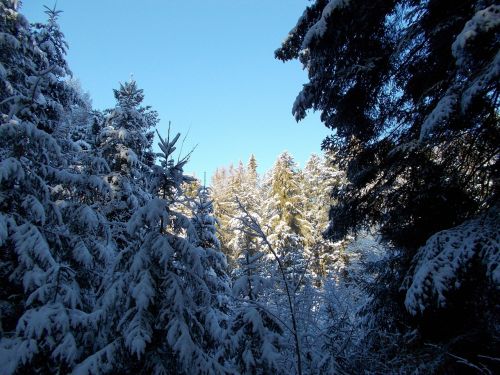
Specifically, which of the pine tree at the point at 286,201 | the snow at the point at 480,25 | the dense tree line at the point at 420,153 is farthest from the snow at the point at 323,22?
the pine tree at the point at 286,201

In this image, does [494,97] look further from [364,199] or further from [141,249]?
[141,249]

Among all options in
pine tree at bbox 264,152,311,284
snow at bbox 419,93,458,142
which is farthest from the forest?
pine tree at bbox 264,152,311,284

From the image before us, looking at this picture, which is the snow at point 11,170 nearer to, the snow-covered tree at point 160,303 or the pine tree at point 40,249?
the pine tree at point 40,249

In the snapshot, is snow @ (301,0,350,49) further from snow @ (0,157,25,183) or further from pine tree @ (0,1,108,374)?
snow @ (0,157,25,183)

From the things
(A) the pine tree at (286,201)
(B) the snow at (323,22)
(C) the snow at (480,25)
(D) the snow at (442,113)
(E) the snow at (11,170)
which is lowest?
(D) the snow at (442,113)

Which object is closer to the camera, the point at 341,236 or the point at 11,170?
the point at 11,170

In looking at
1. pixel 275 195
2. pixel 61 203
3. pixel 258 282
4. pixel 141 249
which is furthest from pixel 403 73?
pixel 275 195

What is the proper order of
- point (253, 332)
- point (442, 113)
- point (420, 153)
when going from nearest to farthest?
point (442, 113), point (253, 332), point (420, 153)

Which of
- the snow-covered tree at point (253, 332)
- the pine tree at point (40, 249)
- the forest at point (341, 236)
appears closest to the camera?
the forest at point (341, 236)

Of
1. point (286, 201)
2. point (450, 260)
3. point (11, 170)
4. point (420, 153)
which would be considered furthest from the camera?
point (286, 201)

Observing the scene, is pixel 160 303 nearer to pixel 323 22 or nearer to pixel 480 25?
pixel 323 22

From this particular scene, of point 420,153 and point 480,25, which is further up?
point 420,153

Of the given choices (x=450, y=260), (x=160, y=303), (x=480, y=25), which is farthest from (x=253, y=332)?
(x=480, y=25)

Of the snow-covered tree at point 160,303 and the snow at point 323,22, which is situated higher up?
the snow at point 323,22
